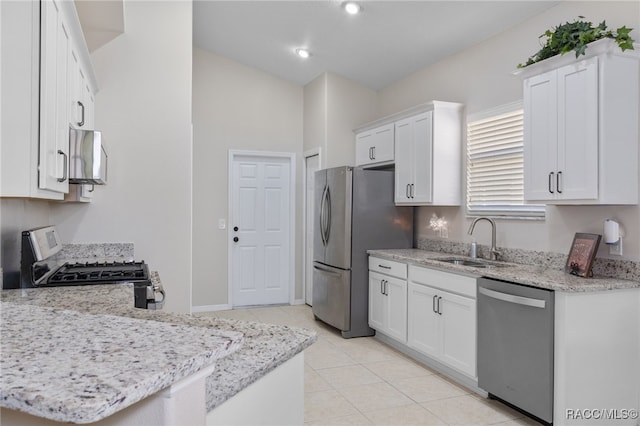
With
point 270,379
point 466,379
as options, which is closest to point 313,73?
point 466,379

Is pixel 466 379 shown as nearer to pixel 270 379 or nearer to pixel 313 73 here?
pixel 270 379

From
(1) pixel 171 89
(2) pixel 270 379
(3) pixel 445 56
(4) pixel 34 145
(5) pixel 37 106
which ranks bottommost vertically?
(2) pixel 270 379

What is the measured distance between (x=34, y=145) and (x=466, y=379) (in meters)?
3.07

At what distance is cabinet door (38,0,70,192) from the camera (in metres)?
1.60

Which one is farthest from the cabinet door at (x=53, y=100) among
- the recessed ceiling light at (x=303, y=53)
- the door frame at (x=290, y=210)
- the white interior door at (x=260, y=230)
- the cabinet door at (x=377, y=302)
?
the white interior door at (x=260, y=230)

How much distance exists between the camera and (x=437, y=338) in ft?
11.8

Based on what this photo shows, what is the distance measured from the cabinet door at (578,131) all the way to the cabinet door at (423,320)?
1.34 m

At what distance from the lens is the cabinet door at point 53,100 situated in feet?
5.24

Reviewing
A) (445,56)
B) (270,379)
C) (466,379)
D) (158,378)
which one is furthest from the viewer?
(445,56)

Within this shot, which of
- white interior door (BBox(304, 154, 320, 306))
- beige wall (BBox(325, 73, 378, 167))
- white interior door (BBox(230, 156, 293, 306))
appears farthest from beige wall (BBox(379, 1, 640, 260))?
white interior door (BBox(230, 156, 293, 306))

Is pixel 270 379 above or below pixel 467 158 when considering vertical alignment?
below

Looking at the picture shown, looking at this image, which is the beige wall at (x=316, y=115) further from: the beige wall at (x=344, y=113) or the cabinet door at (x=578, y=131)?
the cabinet door at (x=578, y=131)

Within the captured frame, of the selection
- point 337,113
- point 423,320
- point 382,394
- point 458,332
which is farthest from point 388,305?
point 337,113

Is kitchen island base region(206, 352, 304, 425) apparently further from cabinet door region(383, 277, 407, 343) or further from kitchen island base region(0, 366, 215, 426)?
cabinet door region(383, 277, 407, 343)
